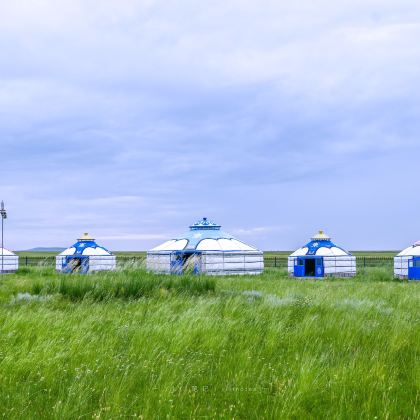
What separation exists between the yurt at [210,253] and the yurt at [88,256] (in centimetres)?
314

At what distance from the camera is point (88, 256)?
1308 inches

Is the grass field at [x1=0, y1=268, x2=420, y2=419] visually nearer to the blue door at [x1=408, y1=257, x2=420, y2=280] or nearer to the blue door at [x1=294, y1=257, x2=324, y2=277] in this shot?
the blue door at [x1=408, y1=257, x2=420, y2=280]

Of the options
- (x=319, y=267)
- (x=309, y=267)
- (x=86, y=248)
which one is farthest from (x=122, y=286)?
(x=86, y=248)

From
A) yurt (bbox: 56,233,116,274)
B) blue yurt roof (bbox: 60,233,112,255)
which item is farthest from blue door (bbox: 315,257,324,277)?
blue yurt roof (bbox: 60,233,112,255)

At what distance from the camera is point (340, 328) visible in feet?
24.8

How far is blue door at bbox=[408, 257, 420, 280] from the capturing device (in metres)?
27.7

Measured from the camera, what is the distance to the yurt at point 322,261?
31.1m

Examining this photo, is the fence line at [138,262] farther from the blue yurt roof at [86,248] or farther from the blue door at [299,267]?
the blue door at [299,267]

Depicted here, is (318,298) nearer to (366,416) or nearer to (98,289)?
(98,289)

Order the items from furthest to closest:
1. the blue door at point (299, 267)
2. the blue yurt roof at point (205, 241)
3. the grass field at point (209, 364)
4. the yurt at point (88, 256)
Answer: the yurt at point (88, 256)
the blue door at point (299, 267)
the blue yurt roof at point (205, 241)
the grass field at point (209, 364)

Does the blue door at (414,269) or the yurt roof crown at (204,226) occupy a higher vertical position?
the yurt roof crown at (204,226)

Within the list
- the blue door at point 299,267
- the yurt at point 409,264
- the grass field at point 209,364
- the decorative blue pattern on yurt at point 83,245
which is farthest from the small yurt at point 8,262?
the grass field at point 209,364

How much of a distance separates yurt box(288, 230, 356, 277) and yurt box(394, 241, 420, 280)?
113 inches

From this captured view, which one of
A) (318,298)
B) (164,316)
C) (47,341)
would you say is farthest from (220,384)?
(318,298)
